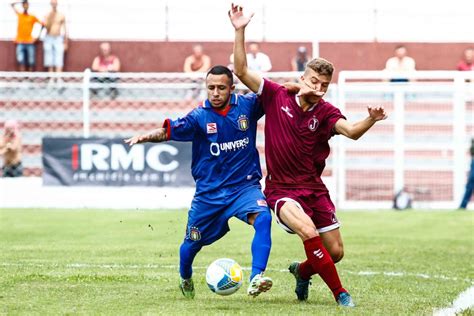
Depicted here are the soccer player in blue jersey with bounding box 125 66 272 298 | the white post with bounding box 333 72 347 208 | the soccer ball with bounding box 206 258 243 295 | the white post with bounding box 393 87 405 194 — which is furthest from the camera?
the white post with bounding box 393 87 405 194

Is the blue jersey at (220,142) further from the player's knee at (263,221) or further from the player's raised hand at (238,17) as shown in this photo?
the player's raised hand at (238,17)

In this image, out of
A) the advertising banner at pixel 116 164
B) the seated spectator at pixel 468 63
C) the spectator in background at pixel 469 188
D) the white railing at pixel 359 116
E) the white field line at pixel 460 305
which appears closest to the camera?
the white field line at pixel 460 305

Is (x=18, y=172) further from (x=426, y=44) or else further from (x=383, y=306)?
(x=383, y=306)

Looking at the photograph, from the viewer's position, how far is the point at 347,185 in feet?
84.8

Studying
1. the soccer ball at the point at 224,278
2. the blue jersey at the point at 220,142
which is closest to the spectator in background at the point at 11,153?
the blue jersey at the point at 220,142

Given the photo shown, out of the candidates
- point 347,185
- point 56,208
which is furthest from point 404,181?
point 56,208

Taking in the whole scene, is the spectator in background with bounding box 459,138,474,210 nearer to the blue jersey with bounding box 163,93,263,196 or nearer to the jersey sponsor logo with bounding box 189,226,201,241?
the blue jersey with bounding box 163,93,263,196

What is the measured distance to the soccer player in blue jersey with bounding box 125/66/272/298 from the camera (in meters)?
9.88

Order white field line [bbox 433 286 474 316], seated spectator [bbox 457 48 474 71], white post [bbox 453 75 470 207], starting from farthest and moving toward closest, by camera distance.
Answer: seated spectator [bbox 457 48 474 71], white post [bbox 453 75 470 207], white field line [bbox 433 286 474 316]

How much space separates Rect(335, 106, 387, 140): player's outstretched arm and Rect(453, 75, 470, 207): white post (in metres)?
16.5

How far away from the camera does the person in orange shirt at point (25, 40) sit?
88.6 ft

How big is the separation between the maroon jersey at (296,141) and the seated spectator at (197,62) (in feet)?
56.3

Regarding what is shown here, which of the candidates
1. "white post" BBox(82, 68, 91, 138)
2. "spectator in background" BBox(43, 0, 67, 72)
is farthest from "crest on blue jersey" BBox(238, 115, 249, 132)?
"spectator in background" BBox(43, 0, 67, 72)

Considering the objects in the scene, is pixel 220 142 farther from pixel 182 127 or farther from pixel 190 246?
pixel 190 246
